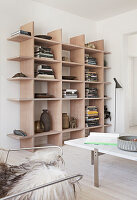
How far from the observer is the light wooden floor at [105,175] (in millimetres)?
2160

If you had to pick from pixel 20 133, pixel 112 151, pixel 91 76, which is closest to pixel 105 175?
pixel 112 151

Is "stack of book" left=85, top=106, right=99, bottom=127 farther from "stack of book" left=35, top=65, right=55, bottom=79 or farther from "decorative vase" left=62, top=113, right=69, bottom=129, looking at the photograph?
"stack of book" left=35, top=65, right=55, bottom=79

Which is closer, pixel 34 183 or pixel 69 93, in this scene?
pixel 34 183

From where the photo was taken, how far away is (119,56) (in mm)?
5238

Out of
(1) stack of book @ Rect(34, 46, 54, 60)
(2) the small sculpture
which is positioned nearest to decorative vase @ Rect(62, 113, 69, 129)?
(2) the small sculpture

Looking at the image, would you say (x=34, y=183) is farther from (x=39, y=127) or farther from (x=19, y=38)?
(x=19, y=38)

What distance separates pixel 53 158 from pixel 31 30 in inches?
104

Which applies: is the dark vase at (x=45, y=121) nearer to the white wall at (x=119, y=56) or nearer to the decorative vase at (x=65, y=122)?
the decorative vase at (x=65, y=122)

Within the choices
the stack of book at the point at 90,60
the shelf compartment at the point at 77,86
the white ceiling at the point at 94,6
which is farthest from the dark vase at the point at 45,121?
the white ceiling at the point at 94,6

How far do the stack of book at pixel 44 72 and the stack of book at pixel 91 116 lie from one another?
1155mm

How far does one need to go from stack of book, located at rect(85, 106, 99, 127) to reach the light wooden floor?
107 centimetres

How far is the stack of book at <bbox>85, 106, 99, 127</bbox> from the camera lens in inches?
190

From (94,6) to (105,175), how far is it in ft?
11.2

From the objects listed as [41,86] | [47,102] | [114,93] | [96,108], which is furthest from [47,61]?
[114,93]
